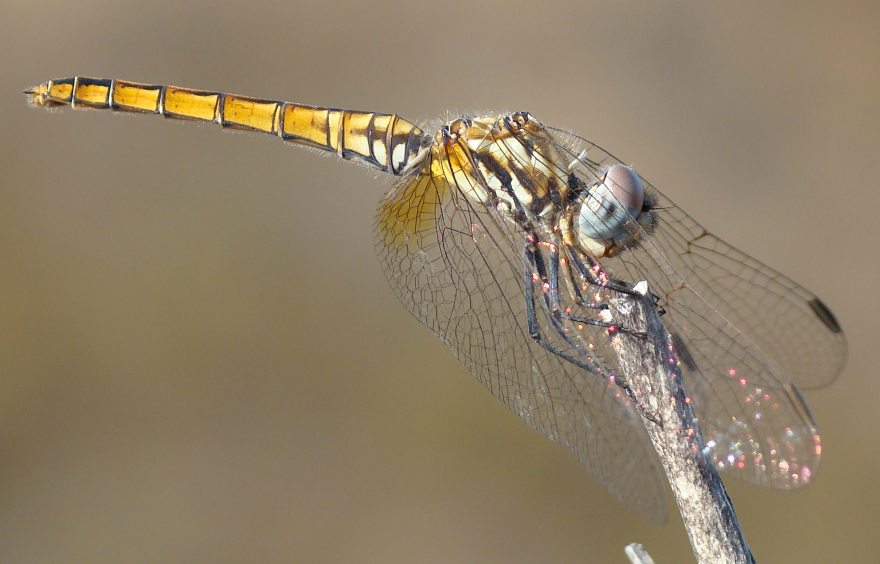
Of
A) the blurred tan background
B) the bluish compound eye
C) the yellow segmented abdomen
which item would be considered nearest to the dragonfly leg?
A: the bluish compound eye

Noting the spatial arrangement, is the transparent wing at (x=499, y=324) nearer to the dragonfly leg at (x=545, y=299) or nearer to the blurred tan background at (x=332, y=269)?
the dragonfly leg at (x=545, y=299)

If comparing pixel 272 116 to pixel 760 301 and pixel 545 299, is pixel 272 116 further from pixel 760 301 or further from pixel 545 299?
pixel 760 301

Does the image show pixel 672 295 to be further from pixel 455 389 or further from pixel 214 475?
pixel 214 475

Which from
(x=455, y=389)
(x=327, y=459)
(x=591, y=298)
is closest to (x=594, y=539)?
(x=455, y=389)

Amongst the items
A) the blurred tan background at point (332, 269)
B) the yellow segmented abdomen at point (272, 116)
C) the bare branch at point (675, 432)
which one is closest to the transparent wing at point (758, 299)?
the bare branch at point (675, 432)

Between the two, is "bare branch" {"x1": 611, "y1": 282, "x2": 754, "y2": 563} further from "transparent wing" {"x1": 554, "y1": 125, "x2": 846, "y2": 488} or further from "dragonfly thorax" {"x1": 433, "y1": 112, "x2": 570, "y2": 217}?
"dragonfly thorax" {"x1": 433, "y1": 112, "x2": 570, "y2": 217}

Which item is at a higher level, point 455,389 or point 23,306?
point 23,306

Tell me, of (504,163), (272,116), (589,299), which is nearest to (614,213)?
(589,299)
